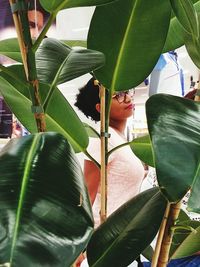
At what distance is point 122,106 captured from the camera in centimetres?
183

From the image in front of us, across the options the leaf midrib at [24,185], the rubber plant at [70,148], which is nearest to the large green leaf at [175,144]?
the rubber plant at [70,148]

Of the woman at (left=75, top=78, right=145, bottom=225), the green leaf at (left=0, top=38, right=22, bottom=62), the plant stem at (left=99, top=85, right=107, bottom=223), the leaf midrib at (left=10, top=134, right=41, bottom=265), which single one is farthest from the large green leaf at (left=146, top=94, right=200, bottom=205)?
the woman at (left=75, top=78, right=145, bottom=225)

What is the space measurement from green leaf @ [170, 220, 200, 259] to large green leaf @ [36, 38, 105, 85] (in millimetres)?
314

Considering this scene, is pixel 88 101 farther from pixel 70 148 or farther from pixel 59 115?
pixel 70 148

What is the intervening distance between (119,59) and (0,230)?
42 cm

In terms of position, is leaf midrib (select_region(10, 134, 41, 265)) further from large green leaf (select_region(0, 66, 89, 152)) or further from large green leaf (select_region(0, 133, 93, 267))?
large green leaf (select_region(0, 66, 89, 152))

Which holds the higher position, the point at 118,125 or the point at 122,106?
the point at 122,106

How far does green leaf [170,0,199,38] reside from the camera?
16.9 inches

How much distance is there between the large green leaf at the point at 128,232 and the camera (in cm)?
51

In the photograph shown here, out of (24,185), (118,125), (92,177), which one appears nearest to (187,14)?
(24,185)

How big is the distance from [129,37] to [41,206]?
1.29 feet

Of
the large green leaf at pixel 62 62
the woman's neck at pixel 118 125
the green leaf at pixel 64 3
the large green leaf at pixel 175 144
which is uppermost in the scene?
the green leaf at pixel 64 3

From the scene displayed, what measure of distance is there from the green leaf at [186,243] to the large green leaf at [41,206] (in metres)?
0.36

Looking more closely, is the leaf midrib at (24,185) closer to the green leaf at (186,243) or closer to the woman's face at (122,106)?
the green leaf at (186,243)
